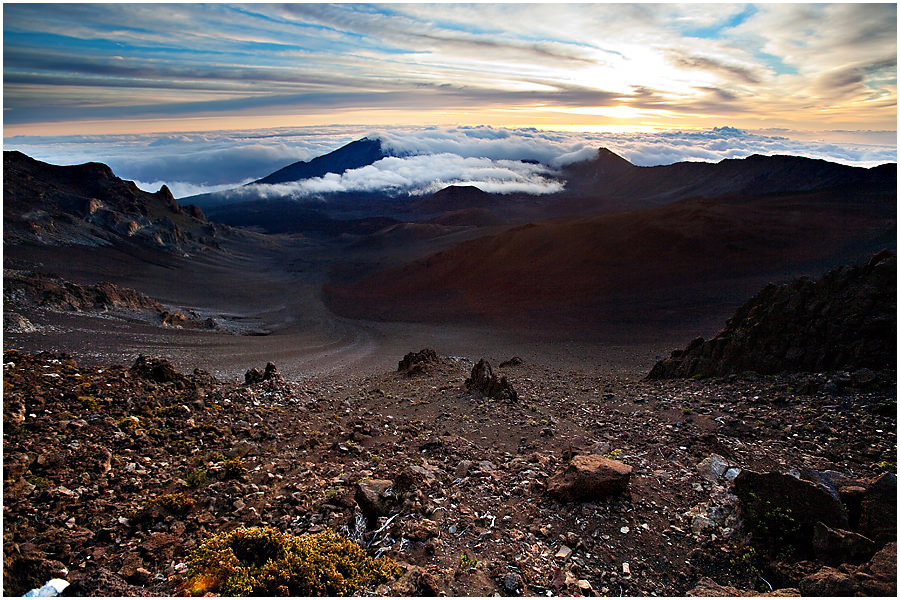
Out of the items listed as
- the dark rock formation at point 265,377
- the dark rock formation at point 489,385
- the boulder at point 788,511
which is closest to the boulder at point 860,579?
the boulder at point 788,511

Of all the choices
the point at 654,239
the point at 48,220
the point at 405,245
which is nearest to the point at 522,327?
the point at 654,239

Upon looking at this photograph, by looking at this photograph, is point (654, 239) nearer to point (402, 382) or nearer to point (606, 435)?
point (402, 382)

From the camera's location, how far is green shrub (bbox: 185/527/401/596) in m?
3.72

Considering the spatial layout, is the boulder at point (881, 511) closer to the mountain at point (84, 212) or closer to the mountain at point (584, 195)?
the mountain at point (84, 212)

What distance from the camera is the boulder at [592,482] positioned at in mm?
5273

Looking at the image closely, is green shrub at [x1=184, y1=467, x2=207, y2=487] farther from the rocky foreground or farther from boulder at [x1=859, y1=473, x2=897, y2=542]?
boulder at [x1=859, y1=473, x2=897, y2=542]

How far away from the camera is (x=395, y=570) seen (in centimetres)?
398

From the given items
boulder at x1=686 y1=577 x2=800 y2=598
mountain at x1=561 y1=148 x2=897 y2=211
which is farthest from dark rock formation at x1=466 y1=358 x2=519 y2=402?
mountain at x1=561 y1=148 x2=897 y2=211

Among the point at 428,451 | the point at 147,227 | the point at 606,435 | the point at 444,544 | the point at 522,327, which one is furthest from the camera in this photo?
the point at 147,227

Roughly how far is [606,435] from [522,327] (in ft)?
81.5

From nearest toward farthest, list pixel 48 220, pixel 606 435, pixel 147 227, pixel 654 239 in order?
pixel 606 435 → pixel 654 239 → pixel 48 220 → pixel 147 227

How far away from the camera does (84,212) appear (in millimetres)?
64438

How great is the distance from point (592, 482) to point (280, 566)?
326 centimetres

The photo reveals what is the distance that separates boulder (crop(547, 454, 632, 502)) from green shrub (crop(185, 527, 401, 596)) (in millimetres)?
2213
